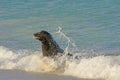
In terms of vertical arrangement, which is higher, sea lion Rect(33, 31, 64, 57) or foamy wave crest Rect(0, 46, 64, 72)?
sea lion Rect(33, 31, 64, 57)

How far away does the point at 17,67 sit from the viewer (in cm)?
1296

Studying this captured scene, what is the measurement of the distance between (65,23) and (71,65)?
7.67m

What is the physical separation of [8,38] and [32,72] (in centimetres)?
539

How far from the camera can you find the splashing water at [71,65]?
11570 millimetres

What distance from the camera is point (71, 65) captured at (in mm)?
12328

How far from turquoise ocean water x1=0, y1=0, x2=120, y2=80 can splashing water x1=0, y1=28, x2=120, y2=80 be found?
144 cm

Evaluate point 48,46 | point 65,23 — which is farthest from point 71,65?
point 65,23

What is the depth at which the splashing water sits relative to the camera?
11570 mm

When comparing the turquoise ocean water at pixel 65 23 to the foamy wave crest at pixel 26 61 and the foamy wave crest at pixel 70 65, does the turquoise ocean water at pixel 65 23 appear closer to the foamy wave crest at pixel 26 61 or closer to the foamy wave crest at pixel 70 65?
the foamy wave crest at pixel 26 61

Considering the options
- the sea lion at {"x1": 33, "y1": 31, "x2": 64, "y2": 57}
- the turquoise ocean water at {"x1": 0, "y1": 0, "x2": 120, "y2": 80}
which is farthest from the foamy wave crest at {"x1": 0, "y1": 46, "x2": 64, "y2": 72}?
the turquoise ocean water at {"x1": 0, "y1": 0, "x2": 120, "y2": 80}

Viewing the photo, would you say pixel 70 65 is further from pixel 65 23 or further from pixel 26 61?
pixel 65 23

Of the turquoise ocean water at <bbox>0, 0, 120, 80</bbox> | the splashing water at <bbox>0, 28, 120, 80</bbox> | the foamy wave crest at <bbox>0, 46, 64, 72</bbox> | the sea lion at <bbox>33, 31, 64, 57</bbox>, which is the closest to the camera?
the splashing water at <bbox>0, 28, 120, 80</bbox>

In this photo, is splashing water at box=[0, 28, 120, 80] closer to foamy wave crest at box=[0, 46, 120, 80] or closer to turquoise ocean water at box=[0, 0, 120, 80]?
foamy wave crest at box=[0, 46, 120, 80]

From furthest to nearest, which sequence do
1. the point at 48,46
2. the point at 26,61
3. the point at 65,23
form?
the point at 65,23
the point at 26,61
the point at 48,46
